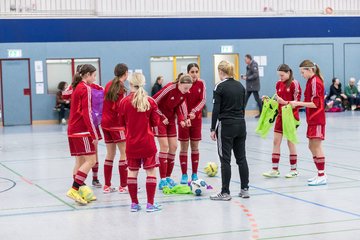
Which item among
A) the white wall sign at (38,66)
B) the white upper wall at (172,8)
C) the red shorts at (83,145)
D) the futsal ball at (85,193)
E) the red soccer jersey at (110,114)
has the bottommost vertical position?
the futsal ball at (85,193)

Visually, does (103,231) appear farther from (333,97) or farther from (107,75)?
(333,97)

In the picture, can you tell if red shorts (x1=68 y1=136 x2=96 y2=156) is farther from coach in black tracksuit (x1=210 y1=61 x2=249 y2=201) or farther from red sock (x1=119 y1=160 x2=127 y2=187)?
coach in black tracksuit (x1=210 y1=61 x2=249 y2=201)

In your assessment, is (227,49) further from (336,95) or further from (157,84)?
(336,95)

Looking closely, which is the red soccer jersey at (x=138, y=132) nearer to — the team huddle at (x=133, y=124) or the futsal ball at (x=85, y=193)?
the team huddle at (x=133, y=124)

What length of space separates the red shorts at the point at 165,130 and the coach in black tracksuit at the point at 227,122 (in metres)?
0.98

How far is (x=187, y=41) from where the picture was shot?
90.5 feet

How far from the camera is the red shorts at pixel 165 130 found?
9688 millimetres

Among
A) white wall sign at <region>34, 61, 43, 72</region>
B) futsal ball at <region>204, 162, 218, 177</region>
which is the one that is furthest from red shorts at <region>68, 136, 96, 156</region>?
white wall sign at <region>34, 61, 43, 72</region>

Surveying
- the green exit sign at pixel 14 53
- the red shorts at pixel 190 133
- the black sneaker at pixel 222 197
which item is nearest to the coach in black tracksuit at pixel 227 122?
the black sneaker at pixel 222 197

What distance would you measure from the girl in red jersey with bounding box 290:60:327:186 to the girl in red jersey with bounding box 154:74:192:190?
1770 mm

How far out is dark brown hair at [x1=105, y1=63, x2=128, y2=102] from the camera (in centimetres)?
926

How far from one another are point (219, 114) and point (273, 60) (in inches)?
793

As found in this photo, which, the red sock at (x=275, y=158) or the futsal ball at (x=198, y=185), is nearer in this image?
the futsal ball at (x=198, y=185)

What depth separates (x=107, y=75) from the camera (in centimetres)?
2661
